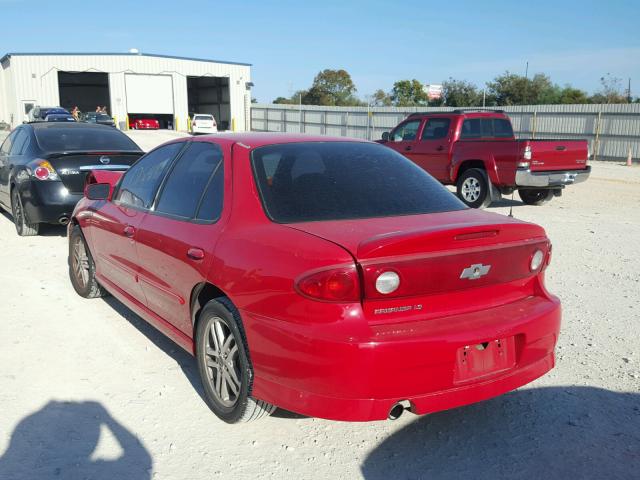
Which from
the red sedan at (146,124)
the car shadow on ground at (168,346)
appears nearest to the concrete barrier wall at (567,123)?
the red sedan at (146,124)

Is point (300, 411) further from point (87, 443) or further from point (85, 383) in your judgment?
point (85, 383)

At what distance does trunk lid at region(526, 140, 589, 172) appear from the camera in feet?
35.1

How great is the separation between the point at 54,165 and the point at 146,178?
3985 millimetres

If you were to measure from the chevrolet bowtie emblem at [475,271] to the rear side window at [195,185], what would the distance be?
140cm

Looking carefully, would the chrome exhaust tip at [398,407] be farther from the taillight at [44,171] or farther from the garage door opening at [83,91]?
the garage door opening at [83,91]

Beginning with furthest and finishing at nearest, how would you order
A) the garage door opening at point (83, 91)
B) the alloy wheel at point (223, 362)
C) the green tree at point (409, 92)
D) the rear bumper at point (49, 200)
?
1. the green tree at point (409, 92)
2. the garage door opening at point (83, 91)
3. the rear bumper at point (49, 200)
4. the alloy wheel at point (223, 362)

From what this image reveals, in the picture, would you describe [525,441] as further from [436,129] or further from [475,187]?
[436,129]

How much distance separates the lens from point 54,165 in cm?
788

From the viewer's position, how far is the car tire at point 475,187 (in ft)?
37.1

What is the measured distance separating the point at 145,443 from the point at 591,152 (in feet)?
84.9

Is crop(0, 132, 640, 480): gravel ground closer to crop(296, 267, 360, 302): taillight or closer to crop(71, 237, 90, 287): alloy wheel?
crop(71, 237, 90, 287): alloy wheel

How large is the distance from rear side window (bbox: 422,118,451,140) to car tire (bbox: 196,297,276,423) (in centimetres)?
968

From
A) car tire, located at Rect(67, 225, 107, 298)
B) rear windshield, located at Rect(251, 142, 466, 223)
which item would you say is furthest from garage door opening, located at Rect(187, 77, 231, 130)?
rear windshield, located at Rect(251, 142, 466, 223)

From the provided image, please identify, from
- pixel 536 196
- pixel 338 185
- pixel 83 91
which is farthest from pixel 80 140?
pixel 83 91
